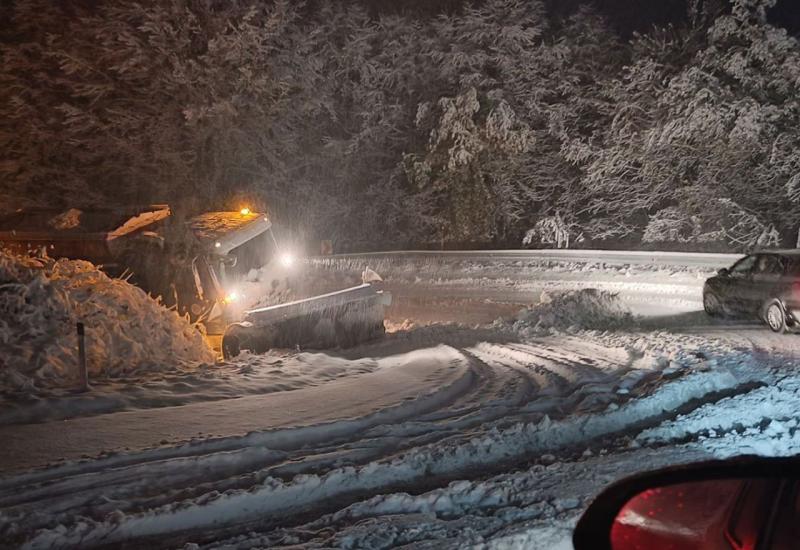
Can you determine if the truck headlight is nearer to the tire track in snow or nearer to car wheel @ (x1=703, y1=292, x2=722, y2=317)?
the tire track in snow

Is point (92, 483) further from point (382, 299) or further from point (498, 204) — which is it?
point (498, 204)

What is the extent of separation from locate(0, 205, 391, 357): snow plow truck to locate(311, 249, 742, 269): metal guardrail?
42.9 feet

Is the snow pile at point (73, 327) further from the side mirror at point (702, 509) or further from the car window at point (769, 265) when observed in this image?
the car window at point (769, 265)

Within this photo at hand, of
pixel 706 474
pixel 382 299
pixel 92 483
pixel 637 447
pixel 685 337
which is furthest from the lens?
pixel 382 299

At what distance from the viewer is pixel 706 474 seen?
2688 millimetres

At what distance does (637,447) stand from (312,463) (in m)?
2.90

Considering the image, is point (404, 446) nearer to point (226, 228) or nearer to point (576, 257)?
point (226, 228)

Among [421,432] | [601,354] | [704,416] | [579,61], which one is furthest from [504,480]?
[579,61]

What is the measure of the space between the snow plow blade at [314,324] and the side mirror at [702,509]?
32.0 feet

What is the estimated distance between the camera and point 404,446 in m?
6.92

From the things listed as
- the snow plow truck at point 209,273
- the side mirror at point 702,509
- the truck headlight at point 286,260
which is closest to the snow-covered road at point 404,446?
the snow plow truck at point 209,273

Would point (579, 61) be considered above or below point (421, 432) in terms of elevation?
above

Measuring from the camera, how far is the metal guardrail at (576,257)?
23.6 metres

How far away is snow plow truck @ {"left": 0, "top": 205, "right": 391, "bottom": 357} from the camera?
1280 cm
